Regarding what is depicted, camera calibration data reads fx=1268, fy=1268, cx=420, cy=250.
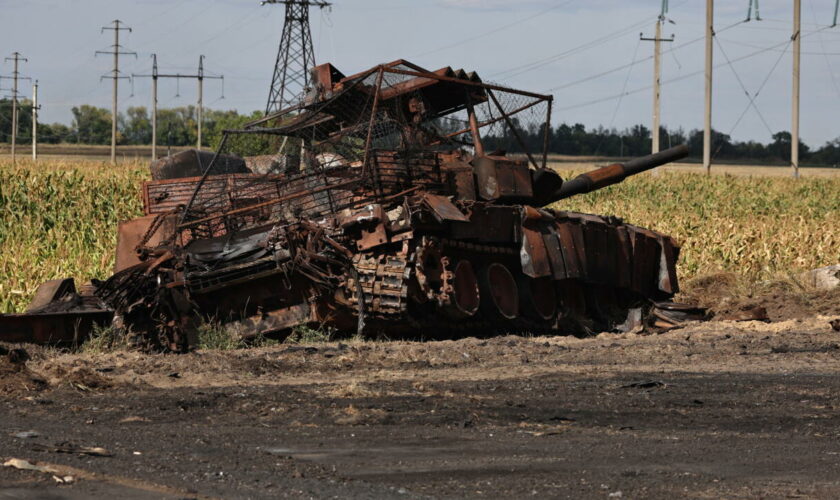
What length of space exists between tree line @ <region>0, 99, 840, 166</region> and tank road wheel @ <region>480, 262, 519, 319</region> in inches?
66.0

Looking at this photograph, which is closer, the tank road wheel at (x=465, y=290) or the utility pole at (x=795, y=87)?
the tank road wheel at (x=465, y=290)

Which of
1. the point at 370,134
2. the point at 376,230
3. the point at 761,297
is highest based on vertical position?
the point at 370,134

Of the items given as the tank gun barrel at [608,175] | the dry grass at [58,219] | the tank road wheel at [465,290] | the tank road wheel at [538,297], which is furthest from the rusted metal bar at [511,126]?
the dry grass at [58,219]

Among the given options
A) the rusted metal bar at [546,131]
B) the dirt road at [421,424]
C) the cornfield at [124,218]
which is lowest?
the dirt road at [421,424]

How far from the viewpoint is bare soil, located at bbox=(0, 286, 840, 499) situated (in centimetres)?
570

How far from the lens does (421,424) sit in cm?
739

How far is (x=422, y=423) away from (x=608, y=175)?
11.7 metres

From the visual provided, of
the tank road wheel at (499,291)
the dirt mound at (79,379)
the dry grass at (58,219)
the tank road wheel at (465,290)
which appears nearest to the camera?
the dirt mound at (79,379)

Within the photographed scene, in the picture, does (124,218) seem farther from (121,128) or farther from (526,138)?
(121,128)

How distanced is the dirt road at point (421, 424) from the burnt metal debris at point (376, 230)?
1.29m

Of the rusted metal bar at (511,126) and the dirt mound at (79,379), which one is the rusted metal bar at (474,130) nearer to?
the rusted metal bar at (511,126)

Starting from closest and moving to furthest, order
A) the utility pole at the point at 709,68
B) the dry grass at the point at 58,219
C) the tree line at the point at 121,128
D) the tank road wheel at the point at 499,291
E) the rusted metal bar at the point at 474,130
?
1. the tank road wheel at the point at 499,291
2. the rusted metal bar at the point at 474,130
3. the dry grass at the point at 58,219
4. the utility pole at the point at 709,68
5. the tree line at the point at 121,128

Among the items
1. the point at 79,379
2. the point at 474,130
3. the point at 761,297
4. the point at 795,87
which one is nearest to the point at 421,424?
the point at 79,379

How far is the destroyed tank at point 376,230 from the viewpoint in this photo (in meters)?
12.9
